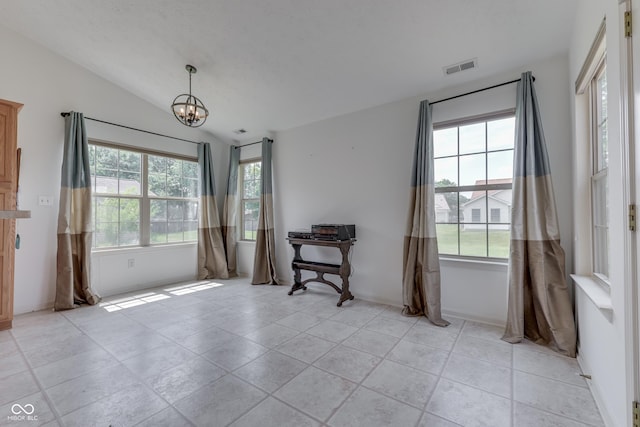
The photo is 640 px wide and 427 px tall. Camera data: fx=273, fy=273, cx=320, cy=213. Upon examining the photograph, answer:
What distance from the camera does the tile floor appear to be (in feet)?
5.24

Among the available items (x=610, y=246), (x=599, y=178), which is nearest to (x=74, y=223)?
(x=610, y=246)

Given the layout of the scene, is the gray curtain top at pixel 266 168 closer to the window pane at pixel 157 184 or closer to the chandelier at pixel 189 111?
the chandelier at pixel 189 111

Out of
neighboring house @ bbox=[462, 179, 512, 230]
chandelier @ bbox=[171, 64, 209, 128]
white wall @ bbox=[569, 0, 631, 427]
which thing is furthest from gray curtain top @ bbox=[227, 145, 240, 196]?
white wall @ bbox=[569, 0, 631, 427]

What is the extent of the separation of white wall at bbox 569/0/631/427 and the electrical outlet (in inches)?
210

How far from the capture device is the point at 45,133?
3.45 m

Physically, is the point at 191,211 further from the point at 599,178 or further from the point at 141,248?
the point at 599,178

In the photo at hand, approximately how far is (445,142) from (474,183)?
1.97 feet

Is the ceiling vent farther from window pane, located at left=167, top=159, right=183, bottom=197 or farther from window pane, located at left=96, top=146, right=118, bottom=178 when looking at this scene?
window pane, located at left=96, top=146, right=118, bottom=178

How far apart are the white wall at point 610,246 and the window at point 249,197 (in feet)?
14.3

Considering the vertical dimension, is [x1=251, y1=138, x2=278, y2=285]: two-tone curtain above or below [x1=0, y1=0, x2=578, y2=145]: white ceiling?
below

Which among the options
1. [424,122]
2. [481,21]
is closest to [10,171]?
[424,122]

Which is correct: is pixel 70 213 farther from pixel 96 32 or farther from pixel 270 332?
pixel 270 332

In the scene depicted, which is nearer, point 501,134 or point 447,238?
point 501,134

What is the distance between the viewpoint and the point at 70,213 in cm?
352
